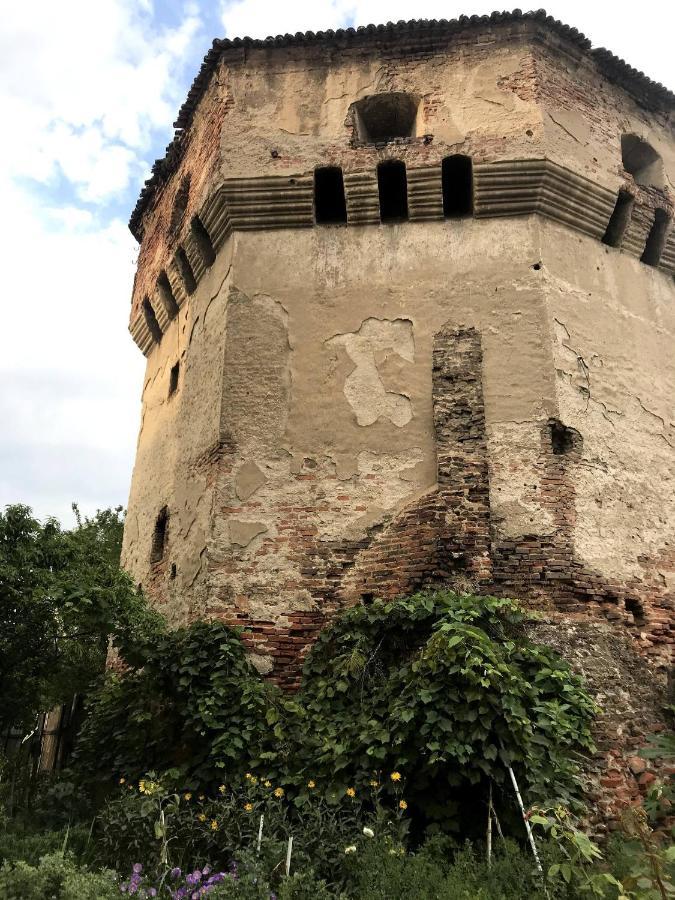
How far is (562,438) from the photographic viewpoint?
8.88 m

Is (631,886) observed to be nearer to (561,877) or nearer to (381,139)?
(561,877)

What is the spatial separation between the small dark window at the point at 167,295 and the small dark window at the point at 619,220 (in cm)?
601

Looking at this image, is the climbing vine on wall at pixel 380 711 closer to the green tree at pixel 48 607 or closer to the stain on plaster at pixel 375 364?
the green tree at pixel 48 607

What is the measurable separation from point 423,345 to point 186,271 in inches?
153

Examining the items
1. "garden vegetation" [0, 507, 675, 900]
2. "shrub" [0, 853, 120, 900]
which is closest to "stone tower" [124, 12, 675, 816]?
"garden vegetation" [0, 507, 675, 900]

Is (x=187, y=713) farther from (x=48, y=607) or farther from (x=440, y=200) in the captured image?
(x=440, y=200)

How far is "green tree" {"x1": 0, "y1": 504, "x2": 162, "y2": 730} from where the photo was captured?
768cm

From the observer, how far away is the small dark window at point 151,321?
12.7 meters

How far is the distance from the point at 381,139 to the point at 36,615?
7.46 m

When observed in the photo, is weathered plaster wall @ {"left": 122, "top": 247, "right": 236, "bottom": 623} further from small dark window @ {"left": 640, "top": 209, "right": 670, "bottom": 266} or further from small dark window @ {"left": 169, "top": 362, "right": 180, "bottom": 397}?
small dark window @ {"left": 640, "top": 209, "right": 670, "bottom": 266}

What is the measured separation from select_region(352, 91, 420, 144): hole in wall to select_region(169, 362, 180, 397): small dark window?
12.9 feet

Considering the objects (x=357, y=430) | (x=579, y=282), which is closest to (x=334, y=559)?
(x=357, y=430)

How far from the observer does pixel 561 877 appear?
545 cm

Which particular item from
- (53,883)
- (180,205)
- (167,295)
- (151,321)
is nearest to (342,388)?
(167,295)
